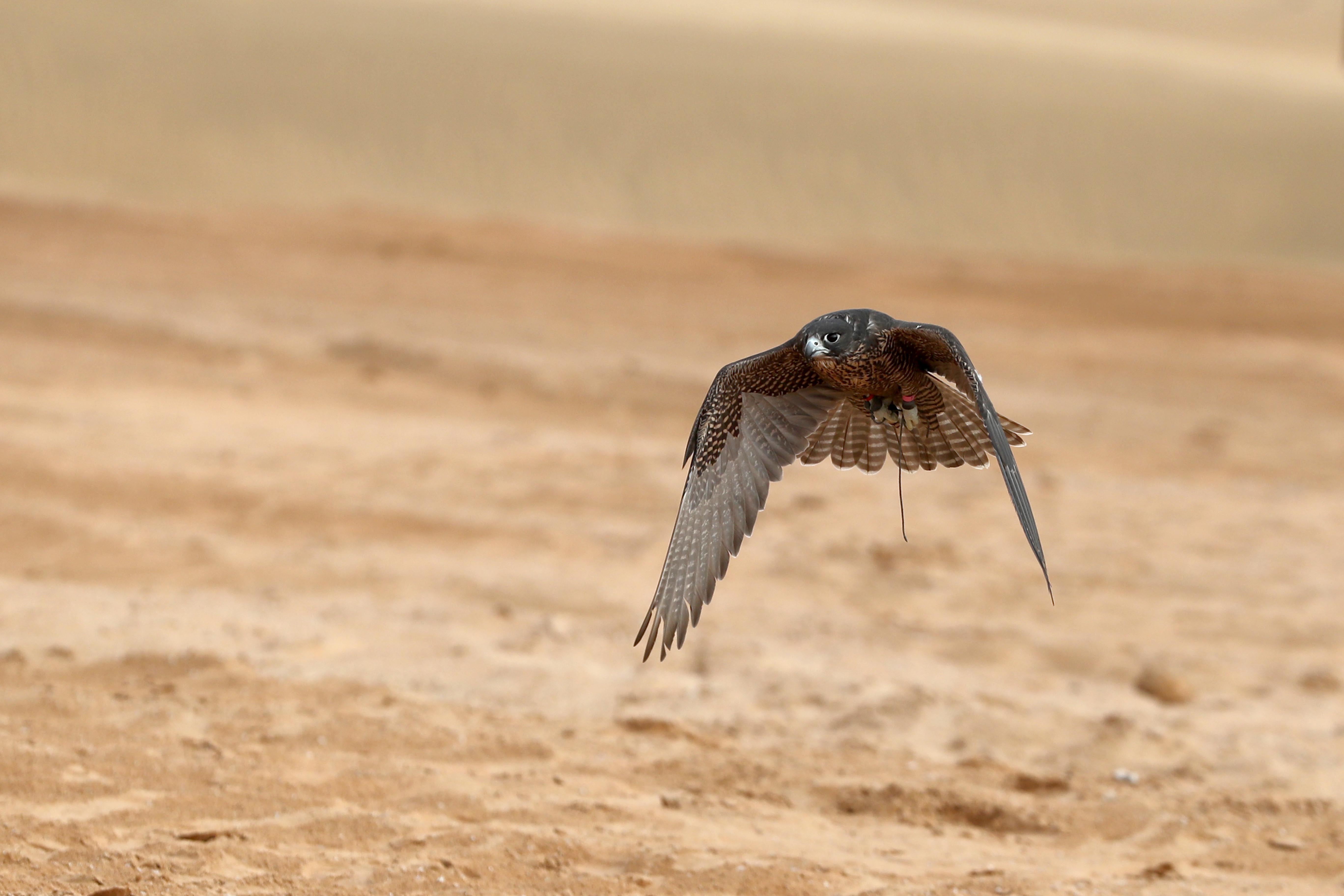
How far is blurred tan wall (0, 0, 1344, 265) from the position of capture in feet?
59.9

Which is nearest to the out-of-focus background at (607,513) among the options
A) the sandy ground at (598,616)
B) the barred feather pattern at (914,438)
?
the sandy ground at (598,616)

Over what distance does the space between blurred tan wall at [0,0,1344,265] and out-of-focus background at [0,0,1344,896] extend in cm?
12

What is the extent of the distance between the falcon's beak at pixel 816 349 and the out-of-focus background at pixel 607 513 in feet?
4.94

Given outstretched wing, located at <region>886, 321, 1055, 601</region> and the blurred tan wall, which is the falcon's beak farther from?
the blurred tan wall

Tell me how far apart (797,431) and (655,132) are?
1716 centimetres

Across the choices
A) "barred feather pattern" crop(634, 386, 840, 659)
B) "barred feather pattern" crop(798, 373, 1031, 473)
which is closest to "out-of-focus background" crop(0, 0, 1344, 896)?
"barred feather pattern" crop(634, 386, 840, 659)

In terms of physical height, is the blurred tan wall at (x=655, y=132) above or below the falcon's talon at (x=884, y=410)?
above

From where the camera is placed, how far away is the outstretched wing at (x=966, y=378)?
2.69 metres

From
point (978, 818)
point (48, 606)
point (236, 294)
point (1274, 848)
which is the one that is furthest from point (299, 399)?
point (1274, 848)

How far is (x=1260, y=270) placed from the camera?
1561 cm

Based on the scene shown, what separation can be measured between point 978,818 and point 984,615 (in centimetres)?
225

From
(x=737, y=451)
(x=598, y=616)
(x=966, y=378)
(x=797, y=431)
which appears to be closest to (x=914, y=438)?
(x=797, y=431)

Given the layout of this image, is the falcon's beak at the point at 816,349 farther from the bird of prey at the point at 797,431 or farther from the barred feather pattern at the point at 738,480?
the barred feather pattern at the point at 738,480

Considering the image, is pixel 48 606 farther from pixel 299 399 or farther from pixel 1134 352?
pixel 1134 352
